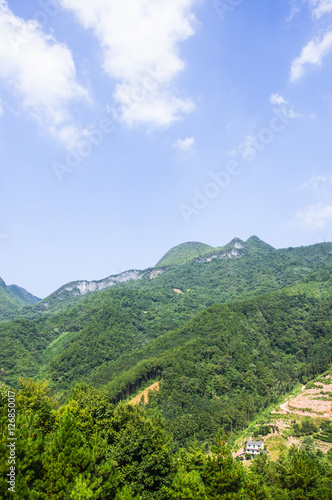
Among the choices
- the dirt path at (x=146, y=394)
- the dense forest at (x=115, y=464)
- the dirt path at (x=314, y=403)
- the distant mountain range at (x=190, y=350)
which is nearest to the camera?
the dense forest at (x=115, y=464)

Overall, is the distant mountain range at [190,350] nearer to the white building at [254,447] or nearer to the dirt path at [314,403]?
the dirt path at [314,403]

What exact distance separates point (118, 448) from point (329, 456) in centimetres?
3649

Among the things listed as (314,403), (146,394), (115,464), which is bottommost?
(314,403)

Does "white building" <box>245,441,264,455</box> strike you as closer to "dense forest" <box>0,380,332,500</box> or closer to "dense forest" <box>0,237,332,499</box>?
"dense forest" <box>0,237,332,499</box>

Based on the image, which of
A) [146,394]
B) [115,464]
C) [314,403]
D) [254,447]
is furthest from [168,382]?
[115,464]

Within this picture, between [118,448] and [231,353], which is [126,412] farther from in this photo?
[231,353]

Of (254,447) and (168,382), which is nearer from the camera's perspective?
(254,447)

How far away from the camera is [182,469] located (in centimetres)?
1991

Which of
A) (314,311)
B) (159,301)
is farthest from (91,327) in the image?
(314,311)

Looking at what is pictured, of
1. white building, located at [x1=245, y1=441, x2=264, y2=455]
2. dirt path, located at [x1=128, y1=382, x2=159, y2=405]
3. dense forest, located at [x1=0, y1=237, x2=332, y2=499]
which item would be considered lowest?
white building, located at [x1=245, y1=441, x2=264, y2=455]

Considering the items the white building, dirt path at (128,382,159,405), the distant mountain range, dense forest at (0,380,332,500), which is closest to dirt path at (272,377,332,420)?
the distant mountain range

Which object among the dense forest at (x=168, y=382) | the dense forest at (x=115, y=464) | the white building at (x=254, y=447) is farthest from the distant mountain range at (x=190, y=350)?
the dense forest at (x=115, y=464)

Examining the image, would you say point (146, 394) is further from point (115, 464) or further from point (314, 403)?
point (115, 464)

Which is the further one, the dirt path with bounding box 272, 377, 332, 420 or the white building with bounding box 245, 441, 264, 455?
the dirt path with bounding box 272, 377, 332, 420
